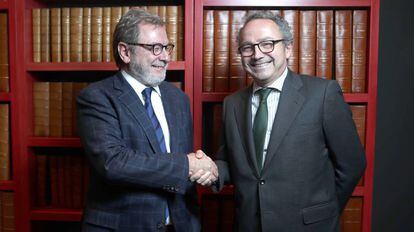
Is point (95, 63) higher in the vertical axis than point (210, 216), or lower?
higher

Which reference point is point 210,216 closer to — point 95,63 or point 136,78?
point 136,78

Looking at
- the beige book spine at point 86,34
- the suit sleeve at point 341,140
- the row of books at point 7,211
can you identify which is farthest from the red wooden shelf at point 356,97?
the row of books at point 7,211

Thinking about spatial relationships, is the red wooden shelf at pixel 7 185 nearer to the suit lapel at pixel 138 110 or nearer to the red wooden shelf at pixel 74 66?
the red wooden shelf at pixel 74 66

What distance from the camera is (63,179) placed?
1952 mm

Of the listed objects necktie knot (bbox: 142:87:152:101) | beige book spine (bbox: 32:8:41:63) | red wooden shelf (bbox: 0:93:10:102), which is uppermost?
beige book spine (bbox: 32:8:41:63)

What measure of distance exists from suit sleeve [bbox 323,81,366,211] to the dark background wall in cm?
94

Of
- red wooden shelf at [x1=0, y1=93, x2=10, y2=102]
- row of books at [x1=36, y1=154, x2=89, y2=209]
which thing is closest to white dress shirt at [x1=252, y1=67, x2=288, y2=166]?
row of books at [x1=36, y1=154, x2=89, y2=209]

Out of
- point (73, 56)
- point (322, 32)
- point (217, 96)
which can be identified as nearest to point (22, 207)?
point (73, 56)

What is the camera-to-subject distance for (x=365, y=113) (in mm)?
1796

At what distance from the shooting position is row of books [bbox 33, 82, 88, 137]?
6.21 feet

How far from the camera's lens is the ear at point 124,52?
4.64ft

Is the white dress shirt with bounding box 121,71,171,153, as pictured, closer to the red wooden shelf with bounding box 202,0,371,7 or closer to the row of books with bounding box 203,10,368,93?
the row of books with bounding box 203,10,368,93

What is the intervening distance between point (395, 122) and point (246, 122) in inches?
50.5

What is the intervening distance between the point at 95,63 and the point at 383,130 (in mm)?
1760
